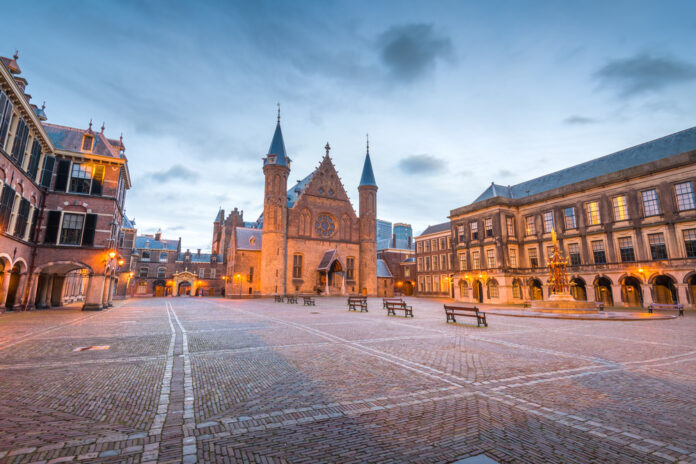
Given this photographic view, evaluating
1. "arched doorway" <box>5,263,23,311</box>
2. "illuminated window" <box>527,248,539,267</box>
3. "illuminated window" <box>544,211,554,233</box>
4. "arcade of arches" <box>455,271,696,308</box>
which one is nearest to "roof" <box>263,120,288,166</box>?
"arcade of arches" <box>455,271,696,308</box>

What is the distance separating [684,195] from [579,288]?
37.8 feet

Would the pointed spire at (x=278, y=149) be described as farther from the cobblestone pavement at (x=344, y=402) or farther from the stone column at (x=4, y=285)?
the cobblestone pavement at (x=344, y=402)

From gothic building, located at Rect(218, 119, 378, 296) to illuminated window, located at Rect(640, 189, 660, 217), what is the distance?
3090cm

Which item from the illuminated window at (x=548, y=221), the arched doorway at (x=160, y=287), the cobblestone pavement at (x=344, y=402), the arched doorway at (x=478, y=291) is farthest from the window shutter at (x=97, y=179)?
the arched doorway at (x=160, y=287)

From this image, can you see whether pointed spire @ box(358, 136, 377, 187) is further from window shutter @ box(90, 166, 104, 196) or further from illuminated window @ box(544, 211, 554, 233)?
window shutter @ box(90, 166, 104, 196)

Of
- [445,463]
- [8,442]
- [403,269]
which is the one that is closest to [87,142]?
[8,442]

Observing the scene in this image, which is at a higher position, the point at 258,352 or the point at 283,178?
the point at 283,178

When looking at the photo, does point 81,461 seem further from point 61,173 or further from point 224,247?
point 224,247

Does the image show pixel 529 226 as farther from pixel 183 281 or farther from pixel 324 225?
pixel 183 281

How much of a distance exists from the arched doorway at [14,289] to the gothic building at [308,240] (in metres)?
24.7

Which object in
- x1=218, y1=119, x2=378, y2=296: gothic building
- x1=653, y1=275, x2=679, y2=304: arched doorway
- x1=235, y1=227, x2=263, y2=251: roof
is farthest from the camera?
x1=235, y1=227, x2=263, y2=251: roof

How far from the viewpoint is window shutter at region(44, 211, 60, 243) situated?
70.5ft

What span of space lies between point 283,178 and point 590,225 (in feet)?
118

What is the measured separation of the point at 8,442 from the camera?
12.5 feet
